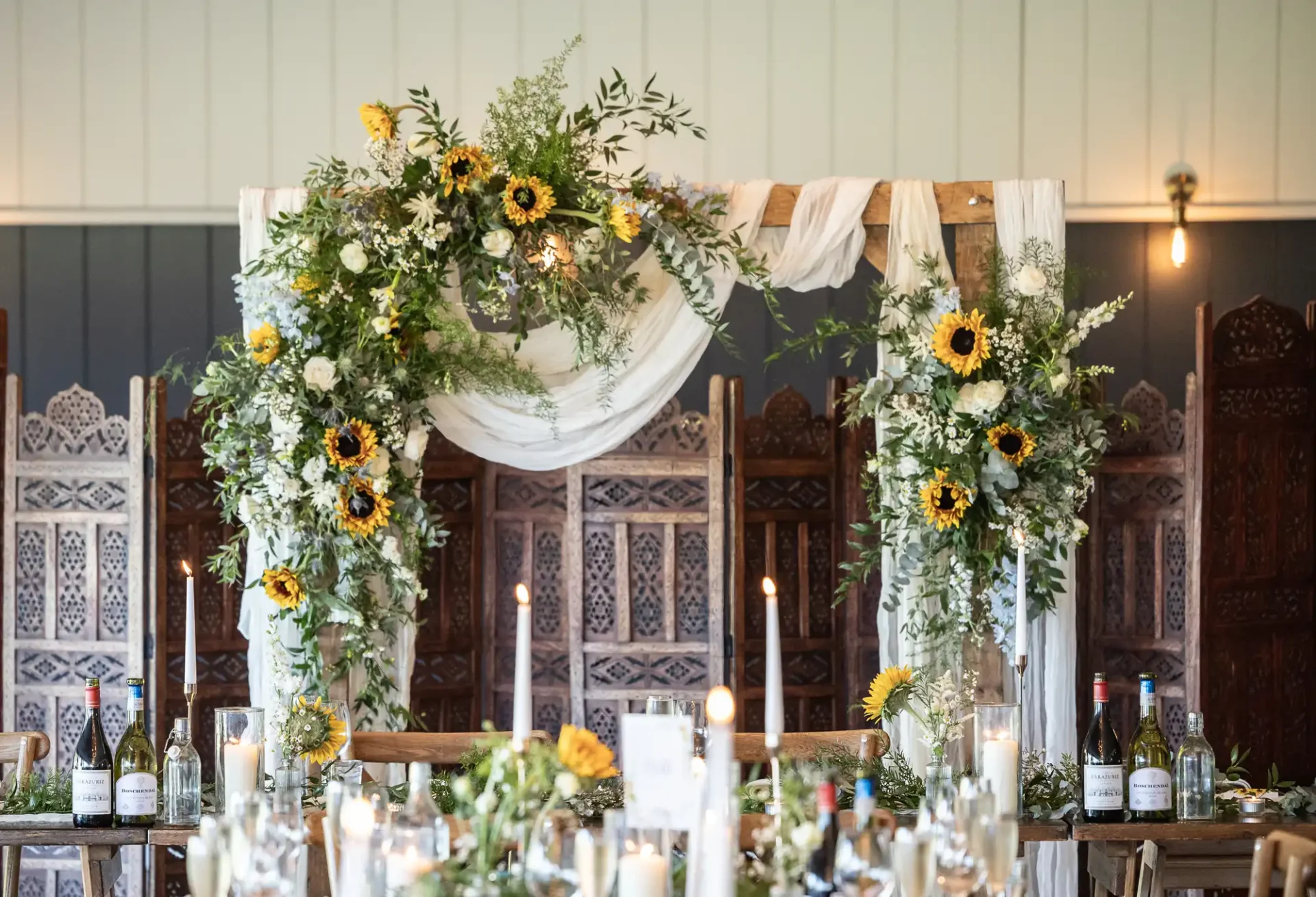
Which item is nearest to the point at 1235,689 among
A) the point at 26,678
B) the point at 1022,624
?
the point at 1022,624

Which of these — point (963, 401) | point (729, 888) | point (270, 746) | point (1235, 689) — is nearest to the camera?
point (729, 888)

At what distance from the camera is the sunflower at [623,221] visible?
420 cm

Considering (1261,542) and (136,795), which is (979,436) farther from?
(136,795)

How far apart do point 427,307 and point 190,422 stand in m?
1.49

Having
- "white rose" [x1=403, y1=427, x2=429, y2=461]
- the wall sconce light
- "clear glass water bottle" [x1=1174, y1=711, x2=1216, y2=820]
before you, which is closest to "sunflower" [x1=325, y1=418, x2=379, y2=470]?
"white rose" [x1=403, y1=427, x2=429, y2=461]

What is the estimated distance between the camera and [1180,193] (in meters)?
6.73

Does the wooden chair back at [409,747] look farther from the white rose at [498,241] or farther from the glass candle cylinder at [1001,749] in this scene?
the white rose at [498,241]

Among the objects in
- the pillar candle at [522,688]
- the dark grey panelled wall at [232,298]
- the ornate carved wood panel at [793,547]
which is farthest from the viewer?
the dark grey panelled wall at [232,298]

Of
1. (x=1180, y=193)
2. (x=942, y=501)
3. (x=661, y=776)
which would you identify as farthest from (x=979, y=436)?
(x=1180, y=193)

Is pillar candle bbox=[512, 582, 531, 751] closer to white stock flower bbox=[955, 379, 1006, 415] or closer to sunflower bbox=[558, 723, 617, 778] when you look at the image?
sunflower bbox=[558, 723, 617, 778]

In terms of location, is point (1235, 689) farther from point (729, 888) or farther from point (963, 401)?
point (729, 888)

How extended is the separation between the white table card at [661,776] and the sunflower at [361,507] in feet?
7.79

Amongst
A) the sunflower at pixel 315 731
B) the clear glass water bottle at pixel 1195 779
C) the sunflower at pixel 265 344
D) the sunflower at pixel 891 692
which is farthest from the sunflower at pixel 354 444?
the clear glass water bottle at pixel 1195 779

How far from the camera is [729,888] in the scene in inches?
72.0
